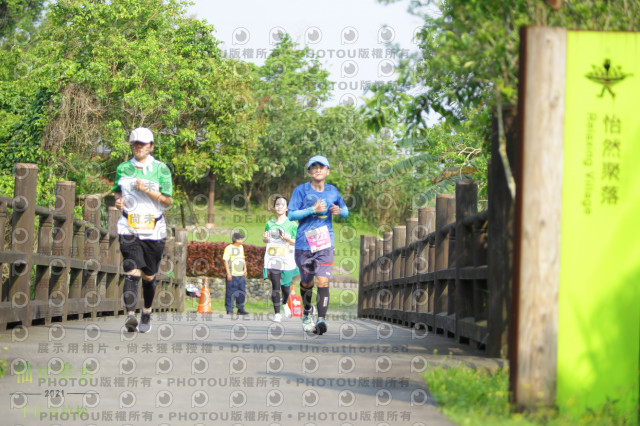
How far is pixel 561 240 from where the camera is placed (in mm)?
4180

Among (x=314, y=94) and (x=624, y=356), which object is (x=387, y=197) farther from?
(x=624, y=356)

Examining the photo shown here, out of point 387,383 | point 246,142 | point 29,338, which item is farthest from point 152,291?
point 246,142

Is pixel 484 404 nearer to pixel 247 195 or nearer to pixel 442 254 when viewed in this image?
pixel 442 254

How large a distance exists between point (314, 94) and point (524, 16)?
5811 centimetres

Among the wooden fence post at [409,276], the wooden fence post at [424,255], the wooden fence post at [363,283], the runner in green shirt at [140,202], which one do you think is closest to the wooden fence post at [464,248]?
the wooden fence post at [424,255]

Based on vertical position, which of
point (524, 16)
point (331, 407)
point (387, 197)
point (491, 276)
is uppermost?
point (387, 197)

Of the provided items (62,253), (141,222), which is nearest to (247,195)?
(62,253)

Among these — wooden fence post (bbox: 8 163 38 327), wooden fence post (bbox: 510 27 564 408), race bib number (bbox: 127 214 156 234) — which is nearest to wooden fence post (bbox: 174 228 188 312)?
wooden fence post (bbox: 8 163 38 327)

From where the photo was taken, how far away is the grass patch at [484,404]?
4055 millimetres

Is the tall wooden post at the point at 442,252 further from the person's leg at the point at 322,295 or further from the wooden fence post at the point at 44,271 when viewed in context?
the wooden fence post at the point at 44,271

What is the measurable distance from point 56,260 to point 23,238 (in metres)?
1.26

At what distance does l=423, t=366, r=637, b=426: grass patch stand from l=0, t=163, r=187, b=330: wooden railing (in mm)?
4343

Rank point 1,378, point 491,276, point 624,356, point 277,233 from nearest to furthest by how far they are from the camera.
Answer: point 624,356 → point 1,378 → point 491,276 → point 277,233

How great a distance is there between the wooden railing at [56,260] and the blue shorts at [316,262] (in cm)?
265
